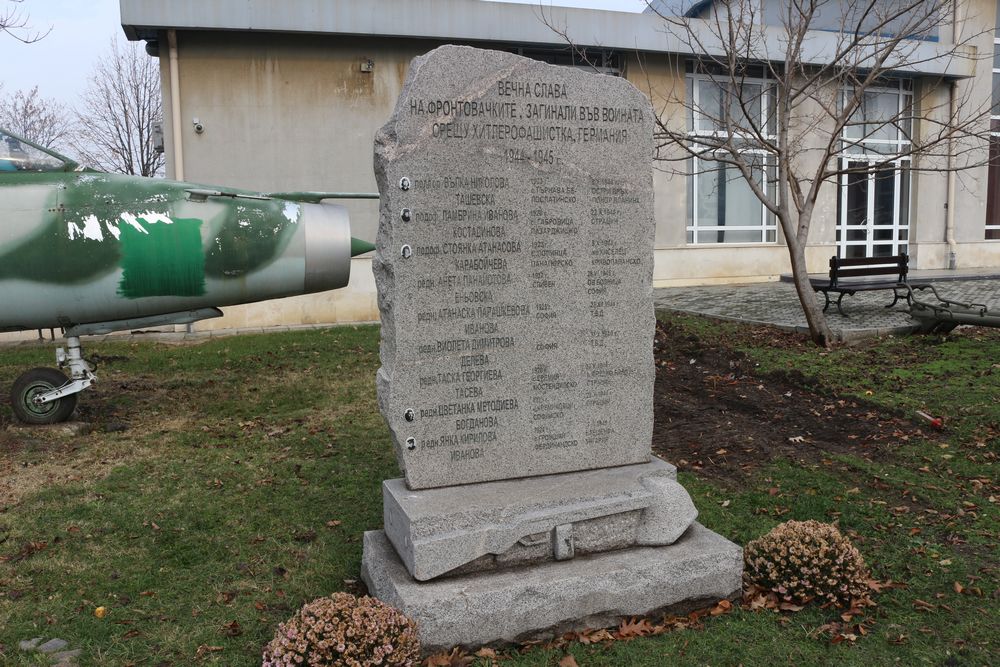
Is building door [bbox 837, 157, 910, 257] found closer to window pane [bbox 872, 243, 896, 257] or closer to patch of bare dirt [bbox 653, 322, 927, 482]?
window pane [bbox 872, 243, 896, 257]

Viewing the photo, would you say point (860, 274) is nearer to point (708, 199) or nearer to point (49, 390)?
point (708, 199)

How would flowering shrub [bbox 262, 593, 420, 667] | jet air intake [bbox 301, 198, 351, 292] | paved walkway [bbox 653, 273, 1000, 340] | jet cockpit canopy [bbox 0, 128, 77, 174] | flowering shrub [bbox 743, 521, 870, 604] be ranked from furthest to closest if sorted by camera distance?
paved walkway [bbox 653, 273, 1000, 340] → jet air intake [bbox 301, 198, 351, 292] → jet cockpit canopy [bbox 0, 128, 77, 174] → flowering shrub [bbox 743, 521, 870, 604] → flowering shrub [bbox 262, 593, 420, 667]

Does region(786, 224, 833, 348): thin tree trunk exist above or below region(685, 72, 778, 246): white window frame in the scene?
below

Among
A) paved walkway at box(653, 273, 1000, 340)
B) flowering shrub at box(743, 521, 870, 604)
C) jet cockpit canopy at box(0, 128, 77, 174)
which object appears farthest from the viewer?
paved walkway at box(653, 273, 1000, 340)

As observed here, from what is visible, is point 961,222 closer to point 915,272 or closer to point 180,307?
point 915,272

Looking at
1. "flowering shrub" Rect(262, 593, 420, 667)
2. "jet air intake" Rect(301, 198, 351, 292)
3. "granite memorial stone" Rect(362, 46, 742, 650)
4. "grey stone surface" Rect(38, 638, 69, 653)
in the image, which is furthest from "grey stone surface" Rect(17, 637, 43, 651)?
"jet air intake" Rect(301, 198, 351, 292)

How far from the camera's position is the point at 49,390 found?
7086 mm

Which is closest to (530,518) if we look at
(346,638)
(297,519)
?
(346,638)

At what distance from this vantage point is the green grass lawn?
3613mm

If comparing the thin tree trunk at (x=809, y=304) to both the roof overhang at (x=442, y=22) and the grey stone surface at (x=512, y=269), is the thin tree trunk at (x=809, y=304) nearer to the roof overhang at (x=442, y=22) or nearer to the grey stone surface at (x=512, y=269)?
the roof overhang at (x=442, y=22)

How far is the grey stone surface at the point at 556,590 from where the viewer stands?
11.4 feet

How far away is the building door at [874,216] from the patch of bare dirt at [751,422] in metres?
11.7

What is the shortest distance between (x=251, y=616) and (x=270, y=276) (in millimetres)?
3908

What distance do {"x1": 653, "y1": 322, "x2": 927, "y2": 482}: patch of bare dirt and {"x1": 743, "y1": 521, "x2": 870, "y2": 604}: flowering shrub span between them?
1624 mm
